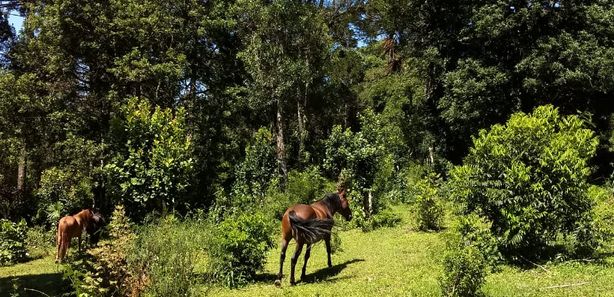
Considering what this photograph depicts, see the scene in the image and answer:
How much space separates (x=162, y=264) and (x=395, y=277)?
4548 millimetres

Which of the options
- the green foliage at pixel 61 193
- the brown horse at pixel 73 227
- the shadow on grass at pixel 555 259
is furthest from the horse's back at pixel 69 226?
the shadow on grass at pixel 555 259

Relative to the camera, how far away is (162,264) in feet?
24.0

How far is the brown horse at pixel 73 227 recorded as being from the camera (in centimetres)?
1391

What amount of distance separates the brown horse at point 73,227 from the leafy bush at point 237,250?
5.16m

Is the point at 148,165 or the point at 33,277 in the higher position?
the point at 148,165

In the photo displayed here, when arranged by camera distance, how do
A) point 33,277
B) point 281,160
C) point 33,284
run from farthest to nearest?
point 281,160, point 33,277, point 33,284

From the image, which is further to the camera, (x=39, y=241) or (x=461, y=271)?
(x=39, y=241)

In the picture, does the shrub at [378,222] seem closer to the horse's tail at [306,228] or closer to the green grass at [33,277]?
the horse's tail at [306,228]

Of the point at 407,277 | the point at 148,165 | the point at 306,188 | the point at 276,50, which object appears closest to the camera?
the point at 407,277

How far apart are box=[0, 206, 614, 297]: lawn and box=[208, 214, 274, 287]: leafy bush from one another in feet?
0.97

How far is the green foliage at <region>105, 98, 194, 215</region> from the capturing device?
16094mm

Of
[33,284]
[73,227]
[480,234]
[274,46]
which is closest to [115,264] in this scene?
[33,284]

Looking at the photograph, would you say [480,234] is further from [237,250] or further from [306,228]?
[237,250]

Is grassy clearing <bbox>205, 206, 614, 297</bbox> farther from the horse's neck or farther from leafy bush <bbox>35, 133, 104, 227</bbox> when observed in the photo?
leafy bush <bbox>35, 133, 104, 227</bbox>
